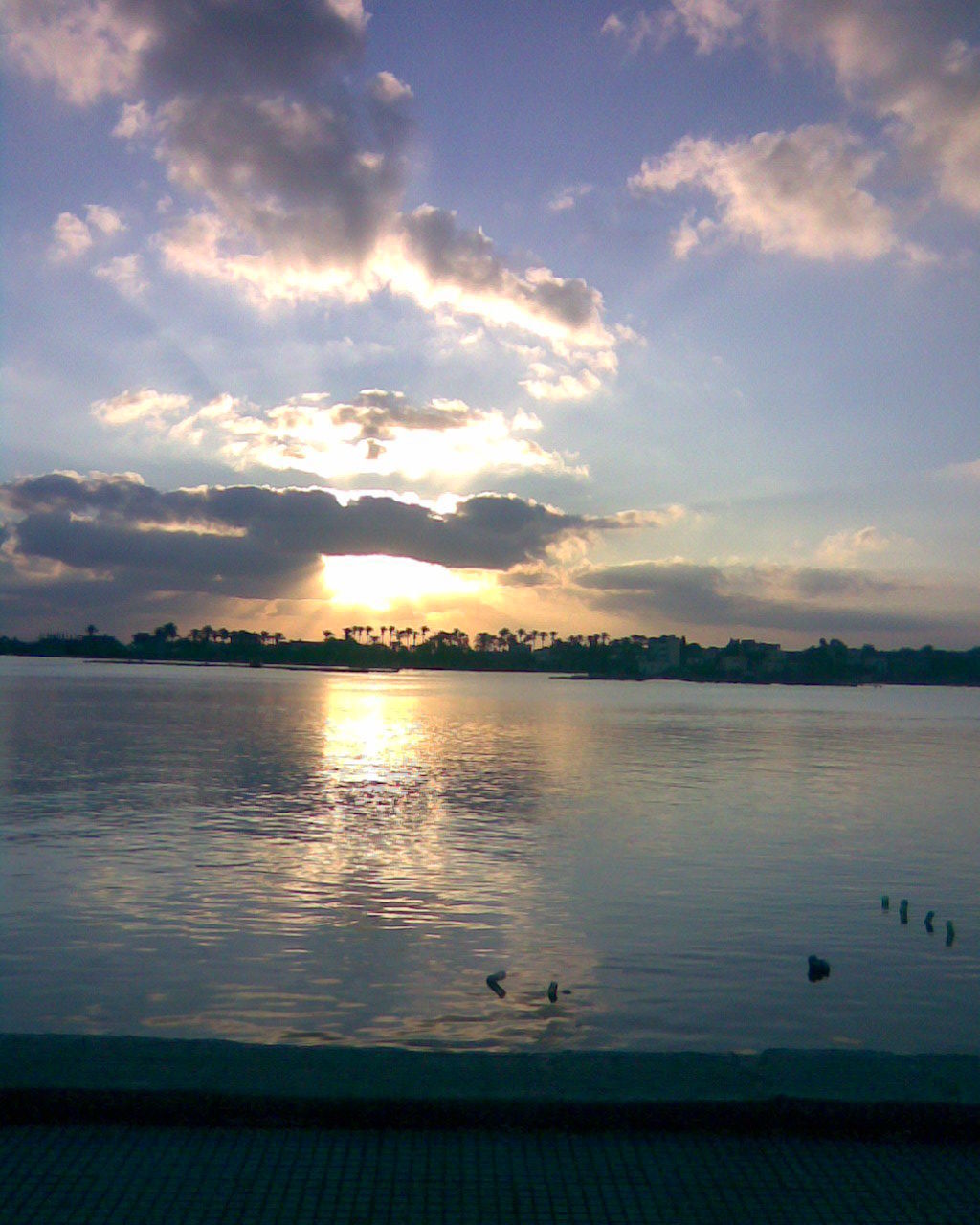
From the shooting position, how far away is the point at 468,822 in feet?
72.2

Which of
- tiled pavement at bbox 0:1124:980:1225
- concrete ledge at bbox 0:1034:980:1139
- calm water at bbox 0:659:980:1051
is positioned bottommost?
calm water at bbox 0:659:980:1051

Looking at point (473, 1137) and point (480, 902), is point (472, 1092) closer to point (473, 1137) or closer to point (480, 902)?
point (473, 1137)

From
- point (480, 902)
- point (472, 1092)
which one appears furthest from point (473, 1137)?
point (480, 902)

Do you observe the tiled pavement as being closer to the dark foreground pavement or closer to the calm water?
the dark foreground pavement

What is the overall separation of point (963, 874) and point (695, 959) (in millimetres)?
8298

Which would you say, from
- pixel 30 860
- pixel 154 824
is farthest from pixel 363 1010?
pixel 154 824

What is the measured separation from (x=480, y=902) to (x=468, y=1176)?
33.4ft

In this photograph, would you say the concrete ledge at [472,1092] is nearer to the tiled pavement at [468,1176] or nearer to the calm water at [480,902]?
the tiled pavement at [468,1176]

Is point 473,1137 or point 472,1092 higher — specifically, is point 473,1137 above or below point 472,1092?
below

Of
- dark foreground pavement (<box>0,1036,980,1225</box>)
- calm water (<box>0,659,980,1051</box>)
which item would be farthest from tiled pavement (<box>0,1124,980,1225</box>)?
calm water (<box>0,659,980,1051</box>)

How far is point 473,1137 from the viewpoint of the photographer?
15.8ft

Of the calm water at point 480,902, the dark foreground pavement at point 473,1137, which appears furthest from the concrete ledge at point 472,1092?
the calm water at point 480,902

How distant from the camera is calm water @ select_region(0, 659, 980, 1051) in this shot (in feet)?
32.0

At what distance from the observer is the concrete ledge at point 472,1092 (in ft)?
15.9
